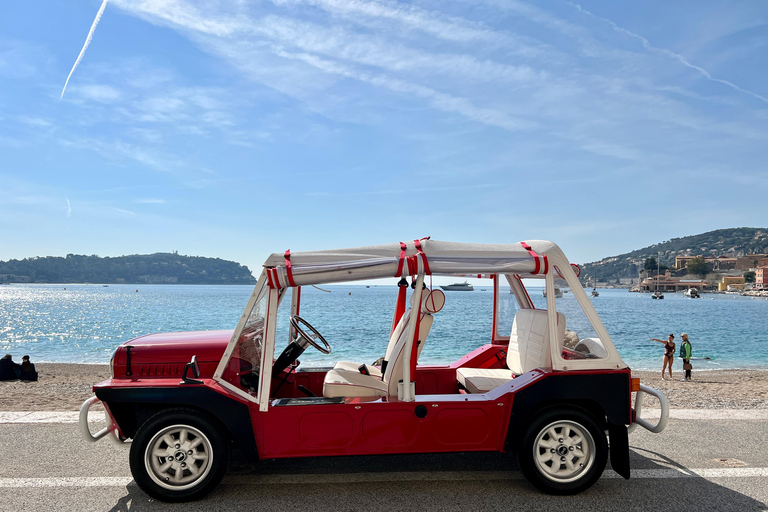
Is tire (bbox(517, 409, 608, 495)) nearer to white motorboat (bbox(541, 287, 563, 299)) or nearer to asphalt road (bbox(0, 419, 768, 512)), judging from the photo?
asphalt road (bbox(0, 419, 768, 512))

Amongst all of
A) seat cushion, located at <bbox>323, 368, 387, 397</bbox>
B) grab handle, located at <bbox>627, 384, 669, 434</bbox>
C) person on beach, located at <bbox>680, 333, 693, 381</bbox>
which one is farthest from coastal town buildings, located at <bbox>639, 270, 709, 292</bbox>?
seat cushion, located at <bbox>323, 368, 387, 397</bbox>

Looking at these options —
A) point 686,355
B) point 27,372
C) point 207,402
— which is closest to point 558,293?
point 207,402

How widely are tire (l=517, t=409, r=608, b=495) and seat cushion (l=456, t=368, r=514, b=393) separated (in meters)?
0.64

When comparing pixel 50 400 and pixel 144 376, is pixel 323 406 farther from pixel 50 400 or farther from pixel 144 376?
pixel 50 400

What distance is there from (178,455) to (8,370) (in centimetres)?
1386

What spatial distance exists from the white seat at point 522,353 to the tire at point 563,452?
48cm

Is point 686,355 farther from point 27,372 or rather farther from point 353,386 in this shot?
point 27,372

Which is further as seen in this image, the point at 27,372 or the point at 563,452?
the point at 27,372

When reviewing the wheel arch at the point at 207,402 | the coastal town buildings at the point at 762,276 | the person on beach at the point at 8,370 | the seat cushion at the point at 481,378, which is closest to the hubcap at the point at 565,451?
the seat cushion at the point at 481,378

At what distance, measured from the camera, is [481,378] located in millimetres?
5066

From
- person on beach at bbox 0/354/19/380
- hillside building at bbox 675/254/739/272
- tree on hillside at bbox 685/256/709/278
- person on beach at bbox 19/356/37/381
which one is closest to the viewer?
person on beach at bbox 0/354/19/380

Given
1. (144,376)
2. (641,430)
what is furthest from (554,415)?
(144,376)

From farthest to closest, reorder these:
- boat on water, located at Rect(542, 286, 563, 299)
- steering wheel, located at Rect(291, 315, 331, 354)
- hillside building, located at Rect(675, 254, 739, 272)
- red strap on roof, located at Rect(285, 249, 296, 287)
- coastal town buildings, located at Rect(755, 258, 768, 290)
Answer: hillside building, located at Rect(675, 254, 739, 272), coastal town buildings, located at Rect(755, 258, 768, 290), steering wheel, located at Rect(291, 315, 331, 354), boat on water, located at Rect(542, 286, 563, 299), red strap on roof, located at Rect(285, 249, 296, 287)

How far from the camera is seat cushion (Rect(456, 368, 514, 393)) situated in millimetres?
4914
